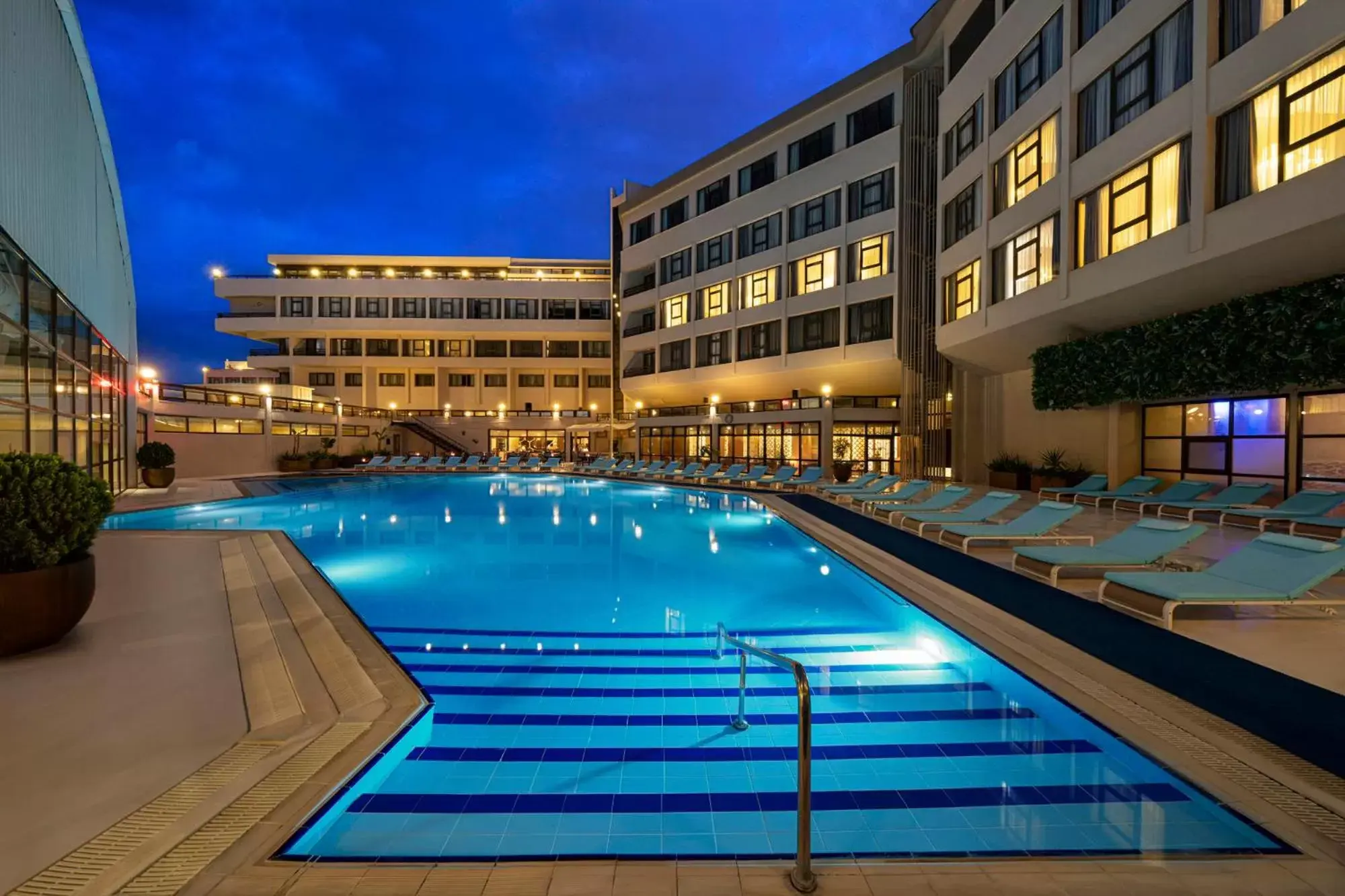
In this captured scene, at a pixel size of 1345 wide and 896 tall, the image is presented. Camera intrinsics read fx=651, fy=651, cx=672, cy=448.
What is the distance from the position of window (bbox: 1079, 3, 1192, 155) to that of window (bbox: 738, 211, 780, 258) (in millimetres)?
15159

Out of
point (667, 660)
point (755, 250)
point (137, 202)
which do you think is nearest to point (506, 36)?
point (137, 202)

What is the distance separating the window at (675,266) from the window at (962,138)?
14.4 metres

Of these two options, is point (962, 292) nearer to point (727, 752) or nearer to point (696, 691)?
point (696, 691)

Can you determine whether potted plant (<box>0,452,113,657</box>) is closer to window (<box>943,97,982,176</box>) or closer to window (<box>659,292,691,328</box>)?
window (<box>943,97,982,176</box>)

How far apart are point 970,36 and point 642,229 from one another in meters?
19.3

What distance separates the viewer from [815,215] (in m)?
Result: 26.3

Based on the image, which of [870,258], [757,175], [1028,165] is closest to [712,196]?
[757,175]

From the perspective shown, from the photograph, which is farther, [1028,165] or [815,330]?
[815,330]

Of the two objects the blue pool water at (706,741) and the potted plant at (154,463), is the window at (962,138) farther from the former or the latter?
the potted plant at (154,463)

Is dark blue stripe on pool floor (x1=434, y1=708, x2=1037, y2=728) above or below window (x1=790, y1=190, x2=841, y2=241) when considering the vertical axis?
below

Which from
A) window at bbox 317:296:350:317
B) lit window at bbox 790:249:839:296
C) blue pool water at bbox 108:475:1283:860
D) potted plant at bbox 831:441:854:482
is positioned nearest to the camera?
blue pool water at bbox 108:475:1283:860

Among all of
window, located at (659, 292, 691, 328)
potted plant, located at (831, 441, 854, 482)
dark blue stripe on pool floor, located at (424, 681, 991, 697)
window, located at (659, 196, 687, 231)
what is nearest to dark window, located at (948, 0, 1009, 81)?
potted plant, located at (831, 441, 854, 482)

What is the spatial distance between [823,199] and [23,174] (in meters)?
23.8

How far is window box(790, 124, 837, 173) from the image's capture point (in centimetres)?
2592
